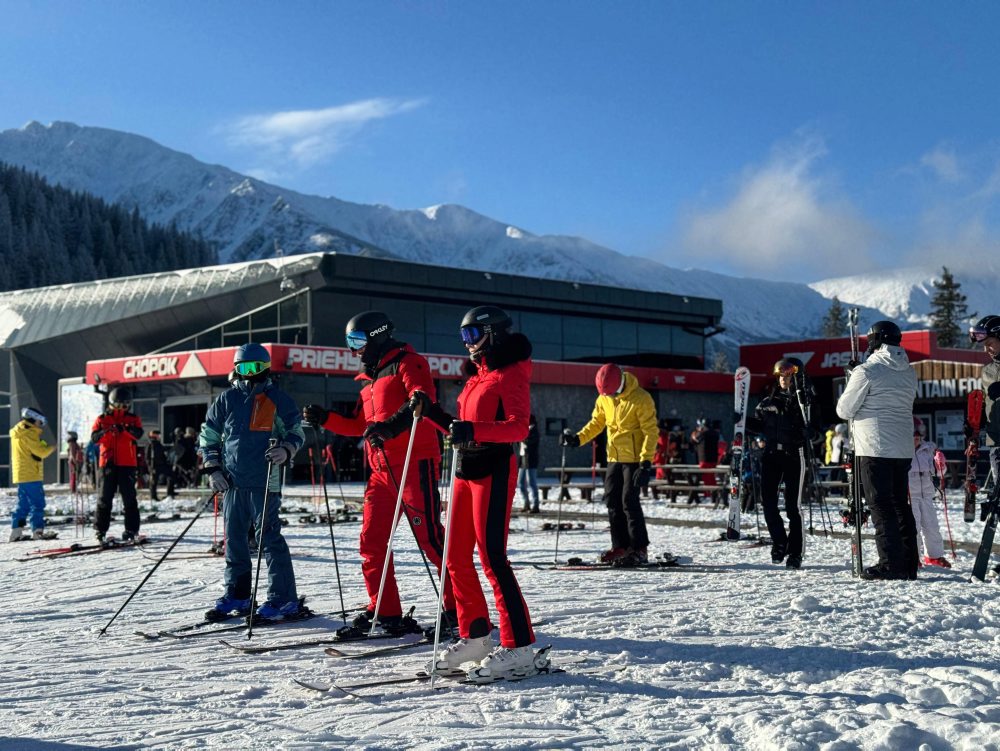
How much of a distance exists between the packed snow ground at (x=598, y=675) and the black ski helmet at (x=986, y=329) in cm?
177

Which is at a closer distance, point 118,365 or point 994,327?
point 994,327

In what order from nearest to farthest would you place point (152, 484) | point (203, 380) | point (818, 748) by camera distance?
point (818, 748) < point (152, 484) < point (203, 380)

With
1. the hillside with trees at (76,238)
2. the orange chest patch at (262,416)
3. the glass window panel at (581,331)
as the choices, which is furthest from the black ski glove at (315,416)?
the hillside with trees at (76,238)

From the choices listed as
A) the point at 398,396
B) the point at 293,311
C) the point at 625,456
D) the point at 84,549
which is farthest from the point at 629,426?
the point at 293,311

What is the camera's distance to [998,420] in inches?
273

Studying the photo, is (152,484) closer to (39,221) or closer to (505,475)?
(505,475)

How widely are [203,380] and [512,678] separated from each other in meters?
28.6

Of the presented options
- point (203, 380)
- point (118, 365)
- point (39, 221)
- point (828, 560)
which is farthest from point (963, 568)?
point (39, 221)

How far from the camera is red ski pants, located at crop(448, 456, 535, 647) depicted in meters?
4.59

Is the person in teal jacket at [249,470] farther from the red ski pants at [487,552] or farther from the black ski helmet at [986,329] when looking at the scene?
the black ski helmet at [986,329]

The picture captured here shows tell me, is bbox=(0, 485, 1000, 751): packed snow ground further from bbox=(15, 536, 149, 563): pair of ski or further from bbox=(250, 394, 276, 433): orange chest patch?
bbox=(15, 536, 149, 563): pair of ski

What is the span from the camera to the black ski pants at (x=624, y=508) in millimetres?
8398

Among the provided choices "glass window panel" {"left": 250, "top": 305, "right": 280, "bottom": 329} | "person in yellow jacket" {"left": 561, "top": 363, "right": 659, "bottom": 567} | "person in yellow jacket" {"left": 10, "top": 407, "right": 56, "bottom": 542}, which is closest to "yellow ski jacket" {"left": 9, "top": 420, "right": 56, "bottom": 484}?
"person in yellow jacket" {"left": 10, "top": 407, "right": 56, "bottom": 542}

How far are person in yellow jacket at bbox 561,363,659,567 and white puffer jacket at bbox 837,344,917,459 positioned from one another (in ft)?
5.60
